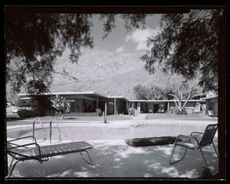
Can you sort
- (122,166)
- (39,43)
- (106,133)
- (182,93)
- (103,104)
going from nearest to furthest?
(39,43) → (122,166) → (106,133) → (103,104) → (182,93)

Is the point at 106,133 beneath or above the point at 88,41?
beneath

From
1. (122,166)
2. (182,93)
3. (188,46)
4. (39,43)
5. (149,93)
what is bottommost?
(122,166)

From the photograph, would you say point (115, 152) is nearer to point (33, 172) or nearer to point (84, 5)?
point (33, 172)

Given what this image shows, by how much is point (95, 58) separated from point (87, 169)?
130812mm

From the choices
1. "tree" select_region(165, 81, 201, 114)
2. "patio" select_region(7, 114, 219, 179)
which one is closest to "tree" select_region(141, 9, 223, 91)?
"patio" select_region(7, 114, 219, 179)

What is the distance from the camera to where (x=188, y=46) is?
474cm

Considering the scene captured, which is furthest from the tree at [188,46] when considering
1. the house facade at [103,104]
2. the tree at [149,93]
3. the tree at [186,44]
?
the tree at [149,93]

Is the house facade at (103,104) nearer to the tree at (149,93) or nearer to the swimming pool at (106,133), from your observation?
the tree at (149,93)

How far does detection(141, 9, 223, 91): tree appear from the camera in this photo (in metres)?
4.41

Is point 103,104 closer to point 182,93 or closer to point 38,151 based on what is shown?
point 182,93

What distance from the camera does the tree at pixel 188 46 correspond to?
4.41 m

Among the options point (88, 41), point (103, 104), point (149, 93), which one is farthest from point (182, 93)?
point (88, 41)

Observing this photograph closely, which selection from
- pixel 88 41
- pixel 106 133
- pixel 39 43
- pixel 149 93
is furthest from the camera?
pixel 149 93

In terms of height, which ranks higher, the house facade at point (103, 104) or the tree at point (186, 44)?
the tree at point (186, 44)
